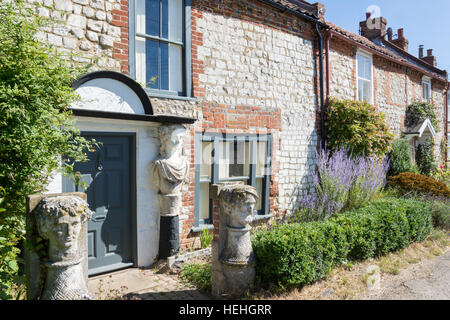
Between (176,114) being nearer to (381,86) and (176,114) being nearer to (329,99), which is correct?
(329,99)

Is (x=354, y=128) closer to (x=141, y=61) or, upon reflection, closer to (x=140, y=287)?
(x=141, y=61)

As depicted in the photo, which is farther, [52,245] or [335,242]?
[335,242]

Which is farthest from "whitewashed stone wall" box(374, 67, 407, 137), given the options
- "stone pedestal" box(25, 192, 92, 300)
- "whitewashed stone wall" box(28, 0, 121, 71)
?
"stone pedestal" box(25, 192, 92, 300)

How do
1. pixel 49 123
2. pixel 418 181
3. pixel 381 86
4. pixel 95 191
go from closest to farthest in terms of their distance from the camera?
pixel 49 123 → pixel 95 191 → pixel 418 181 → pixel 381 86

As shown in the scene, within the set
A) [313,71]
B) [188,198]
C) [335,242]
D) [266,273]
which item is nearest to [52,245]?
[266,273]

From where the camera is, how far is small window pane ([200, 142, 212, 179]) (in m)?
6.33

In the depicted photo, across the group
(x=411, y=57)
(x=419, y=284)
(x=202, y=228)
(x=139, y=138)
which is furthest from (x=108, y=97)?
(x=411, y=57)

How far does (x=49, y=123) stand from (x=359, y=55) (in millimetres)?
9726

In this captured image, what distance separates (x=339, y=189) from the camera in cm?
711

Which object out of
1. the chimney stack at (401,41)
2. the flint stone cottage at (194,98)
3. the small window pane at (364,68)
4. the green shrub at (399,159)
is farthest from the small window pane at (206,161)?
the chimney stack at (401,41)

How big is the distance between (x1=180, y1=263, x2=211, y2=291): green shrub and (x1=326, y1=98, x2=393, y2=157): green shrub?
17.4 feet

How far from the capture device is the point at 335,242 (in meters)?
4.96

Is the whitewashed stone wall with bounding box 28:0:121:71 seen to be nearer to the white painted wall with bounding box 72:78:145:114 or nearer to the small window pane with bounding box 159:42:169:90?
the white painted wall with bounding box 72:78:145:114

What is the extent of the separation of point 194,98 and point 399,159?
8.62 metres
